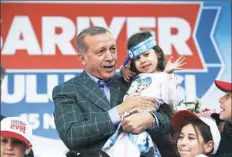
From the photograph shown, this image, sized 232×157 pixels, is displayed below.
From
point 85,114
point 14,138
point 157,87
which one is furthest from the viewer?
point 157,87

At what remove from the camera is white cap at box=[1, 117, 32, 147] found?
11.0ft

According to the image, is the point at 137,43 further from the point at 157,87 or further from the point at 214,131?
the point at 214,131

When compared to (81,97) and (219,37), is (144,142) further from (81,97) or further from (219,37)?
(219,37)

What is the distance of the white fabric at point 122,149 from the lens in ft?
11.5

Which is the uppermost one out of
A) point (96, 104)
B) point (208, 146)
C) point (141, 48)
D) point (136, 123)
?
point (141, 48)

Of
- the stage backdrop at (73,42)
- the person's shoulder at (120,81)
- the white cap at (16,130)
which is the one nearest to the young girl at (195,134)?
the person's shoulder at (120,81)

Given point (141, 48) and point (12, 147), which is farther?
point (141, 48)

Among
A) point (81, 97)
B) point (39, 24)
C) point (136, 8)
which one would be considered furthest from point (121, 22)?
point (81, 97)

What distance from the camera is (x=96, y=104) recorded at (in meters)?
3.59

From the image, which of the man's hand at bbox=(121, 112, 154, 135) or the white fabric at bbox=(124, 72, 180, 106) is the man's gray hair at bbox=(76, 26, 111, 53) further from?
the man's hand at bbox=(121, 112, 154, 135)

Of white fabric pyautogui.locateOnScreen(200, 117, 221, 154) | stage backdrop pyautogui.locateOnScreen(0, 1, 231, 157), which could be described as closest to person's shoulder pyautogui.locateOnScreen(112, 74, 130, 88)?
white fabric pyautogui.locateOnScreen(200, 117, 221, 154)

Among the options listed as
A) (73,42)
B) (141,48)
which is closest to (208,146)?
(141,48)

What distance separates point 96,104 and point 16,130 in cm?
41

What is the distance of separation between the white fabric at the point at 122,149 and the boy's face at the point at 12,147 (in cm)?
38
